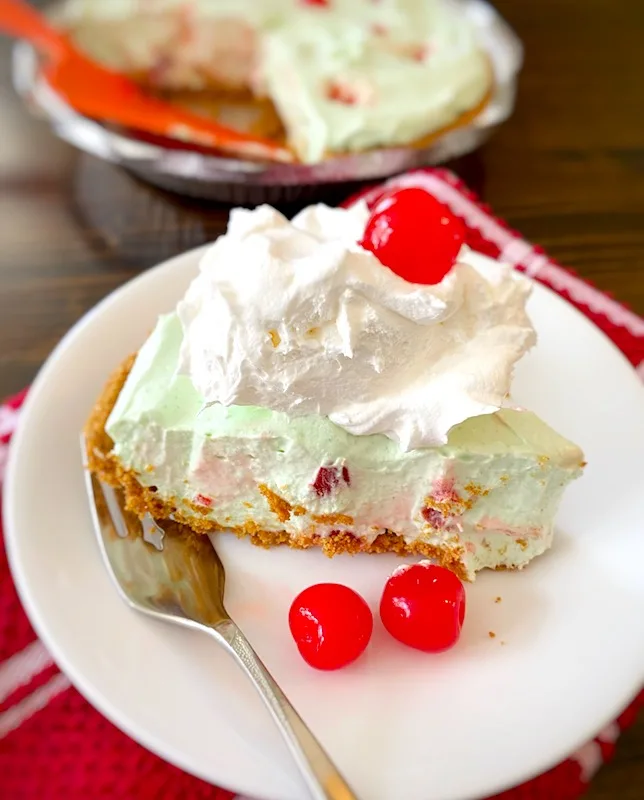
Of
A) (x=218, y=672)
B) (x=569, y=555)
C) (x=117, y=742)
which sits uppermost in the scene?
(x=569, y=555)

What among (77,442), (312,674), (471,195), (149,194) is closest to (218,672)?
(312,674)

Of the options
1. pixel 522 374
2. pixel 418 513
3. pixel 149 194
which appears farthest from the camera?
pixel 149 194

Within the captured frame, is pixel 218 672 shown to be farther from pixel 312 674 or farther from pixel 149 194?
pixel 149 194

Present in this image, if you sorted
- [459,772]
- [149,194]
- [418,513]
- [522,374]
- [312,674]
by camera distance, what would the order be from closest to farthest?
[459,772] → [312,674] → [418,513] → [522,374] → [149,194]

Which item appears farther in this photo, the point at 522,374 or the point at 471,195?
the point at 471,195

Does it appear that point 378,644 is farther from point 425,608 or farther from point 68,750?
point 68,750

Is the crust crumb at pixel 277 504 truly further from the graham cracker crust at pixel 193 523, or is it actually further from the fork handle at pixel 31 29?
the fork handle at pixel 31 29

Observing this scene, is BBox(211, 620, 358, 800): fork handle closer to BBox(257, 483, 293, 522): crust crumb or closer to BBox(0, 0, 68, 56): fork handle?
BBox(257, 483, 293, 522): crust crumb
